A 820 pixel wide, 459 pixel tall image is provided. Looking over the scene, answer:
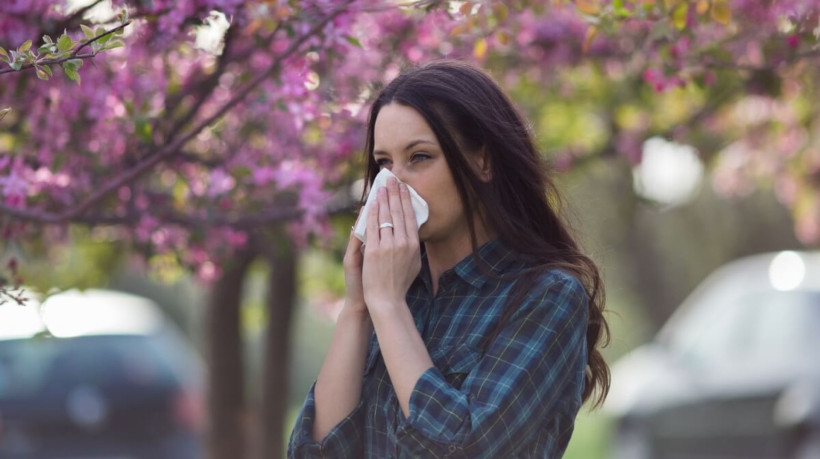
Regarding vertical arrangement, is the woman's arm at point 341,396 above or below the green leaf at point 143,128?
below

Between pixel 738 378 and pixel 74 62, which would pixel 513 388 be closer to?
pixel 74 62

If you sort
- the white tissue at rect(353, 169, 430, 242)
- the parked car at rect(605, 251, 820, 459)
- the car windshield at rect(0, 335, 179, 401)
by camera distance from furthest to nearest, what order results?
the car windshield at rect(0, 335, 179, 401)
the parked car at rect(605, 251, 820, 459)
the white tissue at rect(353, 169, 430, 242)

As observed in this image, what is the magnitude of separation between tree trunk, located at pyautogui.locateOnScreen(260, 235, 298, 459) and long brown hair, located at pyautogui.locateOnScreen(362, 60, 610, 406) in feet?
11.2

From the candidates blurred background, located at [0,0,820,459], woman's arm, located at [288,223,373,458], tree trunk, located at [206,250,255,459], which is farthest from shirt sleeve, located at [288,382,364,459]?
tree trunk, located at [206,250,255,459]

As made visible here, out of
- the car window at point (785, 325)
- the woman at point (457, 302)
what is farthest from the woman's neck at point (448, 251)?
the car window at point (785, 325)

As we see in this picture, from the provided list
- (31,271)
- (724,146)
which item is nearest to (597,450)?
(724,146)

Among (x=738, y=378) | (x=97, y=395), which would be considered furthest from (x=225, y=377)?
(x=738, y=378)

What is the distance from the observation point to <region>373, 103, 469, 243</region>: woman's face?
2.38 metres

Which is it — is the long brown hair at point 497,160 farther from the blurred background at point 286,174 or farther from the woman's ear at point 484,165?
the blurred background at point 286,174

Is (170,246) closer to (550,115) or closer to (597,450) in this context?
(550,115)

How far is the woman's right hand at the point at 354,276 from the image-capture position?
96.0 inches

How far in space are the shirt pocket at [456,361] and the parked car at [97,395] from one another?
15.3 feet

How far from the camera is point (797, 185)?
6.78 metres

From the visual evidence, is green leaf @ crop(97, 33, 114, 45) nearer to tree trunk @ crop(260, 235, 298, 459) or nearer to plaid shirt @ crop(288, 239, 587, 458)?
plaid shirt @ crop(288, 239, 587, 458)
